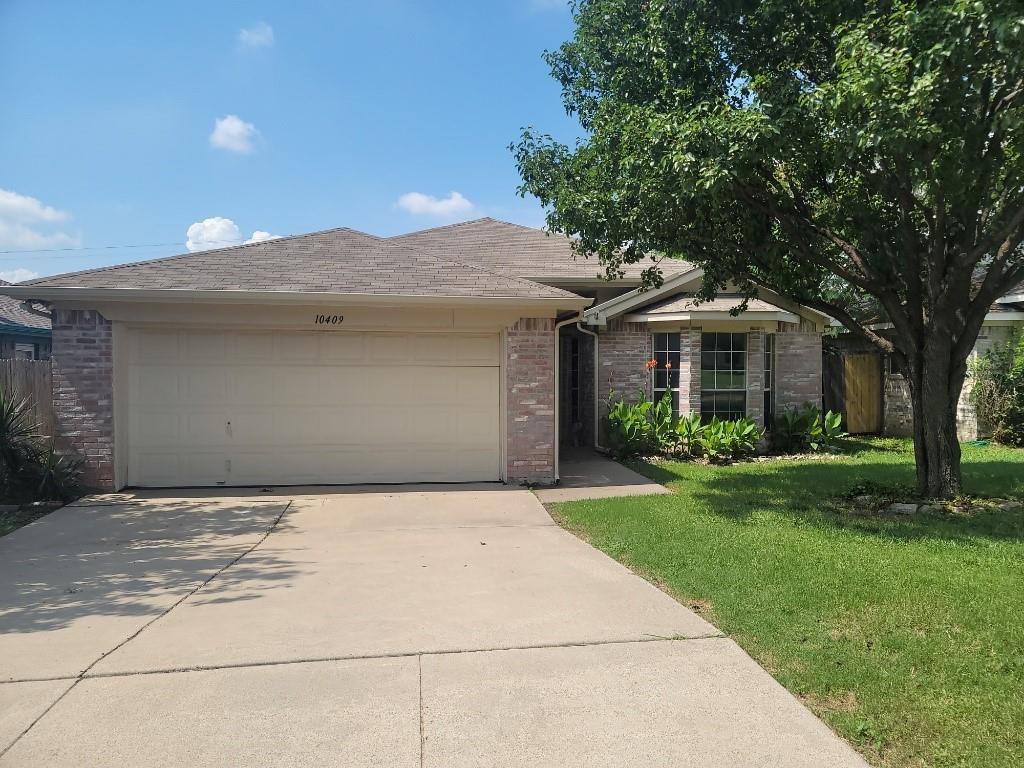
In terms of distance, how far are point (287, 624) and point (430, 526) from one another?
3.00 meters

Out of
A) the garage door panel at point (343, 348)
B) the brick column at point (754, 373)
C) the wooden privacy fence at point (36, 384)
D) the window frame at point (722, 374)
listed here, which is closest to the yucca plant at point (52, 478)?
the wooden privacy fence at point (36, 384)

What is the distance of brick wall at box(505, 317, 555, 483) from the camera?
9.86 m

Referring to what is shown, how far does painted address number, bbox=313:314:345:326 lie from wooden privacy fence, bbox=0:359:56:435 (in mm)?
3726

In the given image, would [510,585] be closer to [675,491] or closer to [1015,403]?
[675,491]

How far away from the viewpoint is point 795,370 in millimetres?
14039

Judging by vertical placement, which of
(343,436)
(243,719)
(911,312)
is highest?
(911,312)

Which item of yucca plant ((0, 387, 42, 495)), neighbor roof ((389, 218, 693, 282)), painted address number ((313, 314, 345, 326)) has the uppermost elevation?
neighbor roof ((389, 218, 693, 282))

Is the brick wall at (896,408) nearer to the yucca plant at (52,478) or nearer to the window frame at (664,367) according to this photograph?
the window frame at (664,367)

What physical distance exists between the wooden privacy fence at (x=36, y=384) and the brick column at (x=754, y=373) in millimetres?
11534

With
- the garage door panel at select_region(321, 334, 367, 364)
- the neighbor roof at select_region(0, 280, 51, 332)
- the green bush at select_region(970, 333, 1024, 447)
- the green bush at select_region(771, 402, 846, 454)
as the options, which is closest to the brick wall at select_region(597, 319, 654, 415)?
the green bush at select_region(771, 402, 846, 454)

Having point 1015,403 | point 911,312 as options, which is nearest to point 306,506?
point 911,312

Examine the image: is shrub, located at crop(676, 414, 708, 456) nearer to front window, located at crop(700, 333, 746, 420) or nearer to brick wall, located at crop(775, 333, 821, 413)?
front window, located at crop(700, 333, 746, 420)

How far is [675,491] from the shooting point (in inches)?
373

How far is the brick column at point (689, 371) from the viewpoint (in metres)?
13.0
